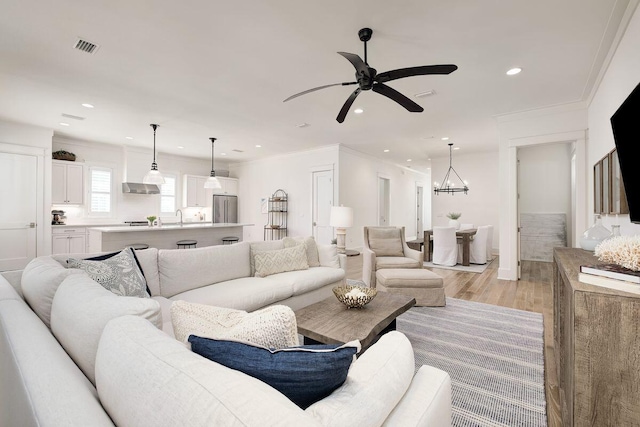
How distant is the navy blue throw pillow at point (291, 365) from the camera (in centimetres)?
71

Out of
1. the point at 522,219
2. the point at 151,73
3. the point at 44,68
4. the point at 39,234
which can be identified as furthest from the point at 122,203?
the point at 522,219

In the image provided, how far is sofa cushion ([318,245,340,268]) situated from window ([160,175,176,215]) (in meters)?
5.88

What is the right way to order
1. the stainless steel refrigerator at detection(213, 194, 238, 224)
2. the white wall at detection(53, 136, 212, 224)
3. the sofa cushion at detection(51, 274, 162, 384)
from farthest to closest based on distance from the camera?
1. the stainless steel refrigerator at detection(213, 194, 238, 224)
2. the white wall at detection(53, 136, 212, 224)
3. the sofa cushion at detection(51, 274, 162, 384)

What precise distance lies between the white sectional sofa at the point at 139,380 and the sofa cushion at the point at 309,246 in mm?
2373

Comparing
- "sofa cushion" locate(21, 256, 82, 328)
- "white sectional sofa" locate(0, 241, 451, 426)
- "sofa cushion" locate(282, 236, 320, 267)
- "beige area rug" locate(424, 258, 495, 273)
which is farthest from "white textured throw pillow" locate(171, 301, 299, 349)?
"beige area rug" locate(424, 258, 495, 273)

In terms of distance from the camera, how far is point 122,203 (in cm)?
711

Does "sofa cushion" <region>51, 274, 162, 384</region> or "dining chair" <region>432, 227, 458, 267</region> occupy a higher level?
"sofa cushion" <region>51, 274, 162, 384</region>

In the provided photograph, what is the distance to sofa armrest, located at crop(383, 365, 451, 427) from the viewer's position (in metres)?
0.81

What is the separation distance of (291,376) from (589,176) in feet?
17.6

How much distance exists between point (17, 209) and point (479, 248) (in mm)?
9097

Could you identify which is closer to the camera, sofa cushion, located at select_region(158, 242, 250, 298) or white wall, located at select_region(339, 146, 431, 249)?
sofa cushion, located at select_region(158, 242, 250, 298)

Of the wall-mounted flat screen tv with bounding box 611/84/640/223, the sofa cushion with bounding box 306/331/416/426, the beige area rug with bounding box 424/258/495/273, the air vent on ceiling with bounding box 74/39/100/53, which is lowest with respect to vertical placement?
the beige area rug with bounding box 424/258/495/273

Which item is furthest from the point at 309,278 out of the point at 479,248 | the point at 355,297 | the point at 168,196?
the point at 168,196

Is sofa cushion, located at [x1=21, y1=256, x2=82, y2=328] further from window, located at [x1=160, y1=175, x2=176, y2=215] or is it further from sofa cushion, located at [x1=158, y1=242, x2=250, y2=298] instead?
window, located at [x1=160, y1=175, x2=176, y2=215]
